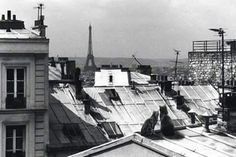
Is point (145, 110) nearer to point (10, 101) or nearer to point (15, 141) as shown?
point (15, 141)

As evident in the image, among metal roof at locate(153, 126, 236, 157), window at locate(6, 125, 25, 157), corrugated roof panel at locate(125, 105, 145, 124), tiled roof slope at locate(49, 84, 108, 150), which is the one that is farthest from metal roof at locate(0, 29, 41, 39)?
metal roof at locate(153, 126, 236, 157)

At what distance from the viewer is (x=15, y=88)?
34.0 m

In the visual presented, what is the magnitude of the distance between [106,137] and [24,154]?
6.59 metres

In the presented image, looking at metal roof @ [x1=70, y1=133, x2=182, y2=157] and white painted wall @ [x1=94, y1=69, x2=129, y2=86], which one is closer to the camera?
metal roof @ [x1=70, y1=133, x2=182, y2=157]

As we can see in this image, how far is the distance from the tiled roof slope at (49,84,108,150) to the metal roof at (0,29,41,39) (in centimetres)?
620

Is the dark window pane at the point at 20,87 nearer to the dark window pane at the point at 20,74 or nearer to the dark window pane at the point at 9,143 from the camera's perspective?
the dark window pane at the point at 20,74

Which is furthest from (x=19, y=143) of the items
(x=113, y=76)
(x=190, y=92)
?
(x=113, y=76)

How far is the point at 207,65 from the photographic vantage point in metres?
61.8

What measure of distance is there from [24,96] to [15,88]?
2.51ft

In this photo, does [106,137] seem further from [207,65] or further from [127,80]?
[207,65]

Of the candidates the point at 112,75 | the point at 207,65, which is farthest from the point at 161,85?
the point at 207,65

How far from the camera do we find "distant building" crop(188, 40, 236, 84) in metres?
58.8

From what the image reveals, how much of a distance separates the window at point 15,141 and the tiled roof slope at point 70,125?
189 centimetres

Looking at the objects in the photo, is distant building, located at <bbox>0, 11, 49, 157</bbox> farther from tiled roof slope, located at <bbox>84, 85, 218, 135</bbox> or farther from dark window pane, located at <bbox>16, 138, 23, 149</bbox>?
tiled roof slope, located at <bbox>84, 85, 218, 135</bbox>
